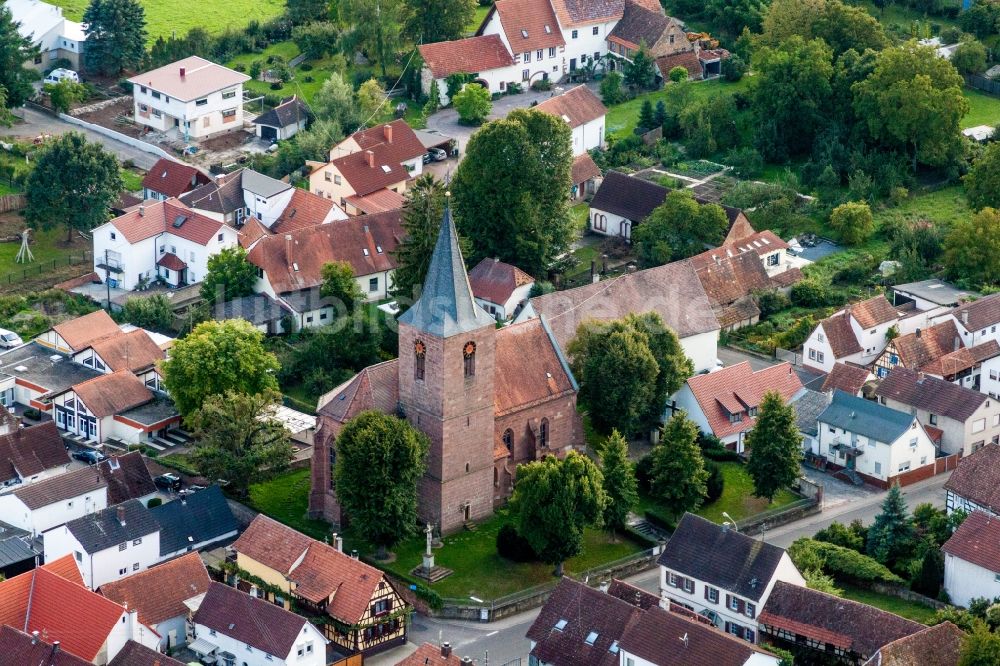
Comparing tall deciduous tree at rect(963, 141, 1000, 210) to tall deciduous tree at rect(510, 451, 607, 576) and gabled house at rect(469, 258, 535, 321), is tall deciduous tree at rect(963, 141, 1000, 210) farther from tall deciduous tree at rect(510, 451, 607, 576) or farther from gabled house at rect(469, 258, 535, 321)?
tall deciduous tree at rect(510, 451, 607, 576)

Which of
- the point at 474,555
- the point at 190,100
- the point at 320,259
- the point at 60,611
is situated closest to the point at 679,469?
the point at 474,555

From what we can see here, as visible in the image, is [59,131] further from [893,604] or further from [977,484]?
[893,604]

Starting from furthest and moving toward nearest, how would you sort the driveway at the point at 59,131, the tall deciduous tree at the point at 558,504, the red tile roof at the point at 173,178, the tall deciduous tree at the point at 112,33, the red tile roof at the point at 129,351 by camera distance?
the tall deciduous tree at the point at 112,33 < the driveway at the point at 59,131 < the red tile roof at the point at 173,178 < the red tile roof at the point at 129,351 < the tall deciduous tree at the point at 558,504

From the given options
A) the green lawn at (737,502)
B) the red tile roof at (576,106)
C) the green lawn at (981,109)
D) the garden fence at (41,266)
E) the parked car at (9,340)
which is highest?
the red tile roof at (576,106)

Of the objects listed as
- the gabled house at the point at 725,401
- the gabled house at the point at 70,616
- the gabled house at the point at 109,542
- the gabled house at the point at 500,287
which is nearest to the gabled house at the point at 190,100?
the gabled house at the point at 500,287

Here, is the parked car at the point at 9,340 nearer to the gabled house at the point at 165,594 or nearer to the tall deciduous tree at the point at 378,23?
the gabled house at the point at 165,594

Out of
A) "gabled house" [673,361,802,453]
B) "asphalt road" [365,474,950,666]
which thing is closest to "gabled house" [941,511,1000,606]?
"asphalt road" [365,474,950,666]
